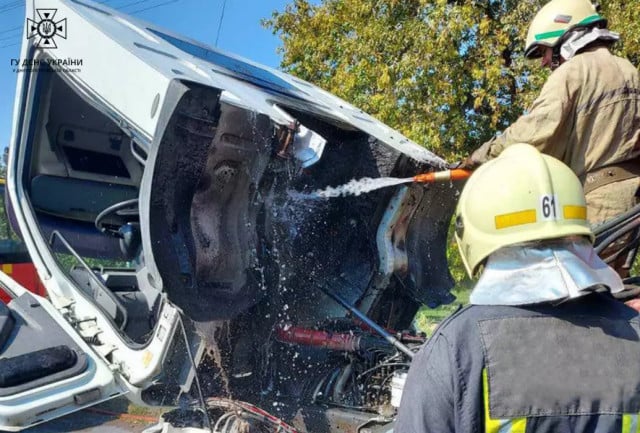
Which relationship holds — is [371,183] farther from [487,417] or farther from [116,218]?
[487,417]

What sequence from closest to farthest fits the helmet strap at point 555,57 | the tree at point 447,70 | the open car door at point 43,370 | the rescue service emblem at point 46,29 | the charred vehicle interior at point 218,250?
the charred vehicle interior at point 218,250
the open car door at point 43,370
the helmet strap at point 555,57
the rescue service emblem at point 46,29
the tree at point 447,70

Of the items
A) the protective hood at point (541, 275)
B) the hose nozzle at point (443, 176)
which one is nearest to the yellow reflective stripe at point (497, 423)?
the protective hood at point (541, 275)

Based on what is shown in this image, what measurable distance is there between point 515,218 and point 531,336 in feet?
0.76

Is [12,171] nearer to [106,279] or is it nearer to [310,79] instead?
[106,279]

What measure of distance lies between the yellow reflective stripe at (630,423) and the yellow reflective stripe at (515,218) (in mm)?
404

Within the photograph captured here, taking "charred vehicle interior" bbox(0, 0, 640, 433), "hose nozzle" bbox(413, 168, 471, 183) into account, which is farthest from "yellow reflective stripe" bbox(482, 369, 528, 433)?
"hose nozzle" bbox(413, 168, 471, 183)

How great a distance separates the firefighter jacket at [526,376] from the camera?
120 cm

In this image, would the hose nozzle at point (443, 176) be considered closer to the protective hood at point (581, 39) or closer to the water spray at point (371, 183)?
the water spray at point (371, 183)

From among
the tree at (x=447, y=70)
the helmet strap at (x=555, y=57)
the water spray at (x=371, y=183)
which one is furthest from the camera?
the tree at (x=447, y=70)

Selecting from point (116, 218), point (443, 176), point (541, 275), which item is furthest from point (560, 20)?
point (116, 218)

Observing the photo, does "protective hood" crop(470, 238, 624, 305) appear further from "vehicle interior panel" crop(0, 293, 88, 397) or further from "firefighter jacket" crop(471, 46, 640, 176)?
"vehicle interior panel" crop(0, 293, 88, 397)

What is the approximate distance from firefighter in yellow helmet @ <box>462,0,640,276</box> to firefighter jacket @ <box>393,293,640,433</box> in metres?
1.72

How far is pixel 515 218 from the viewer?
4.26 ft

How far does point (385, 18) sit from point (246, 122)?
23.7 ft
